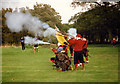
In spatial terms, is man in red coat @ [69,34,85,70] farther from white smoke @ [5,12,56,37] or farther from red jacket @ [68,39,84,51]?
white smoke @ [5,12,56,37]

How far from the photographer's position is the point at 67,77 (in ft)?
33.2

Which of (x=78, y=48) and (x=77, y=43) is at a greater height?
(x=77, y=43)

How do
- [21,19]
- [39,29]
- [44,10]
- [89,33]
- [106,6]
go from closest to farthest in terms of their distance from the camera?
[39,29] → [21,19] → [44,10] → [106,6] → [89,33]

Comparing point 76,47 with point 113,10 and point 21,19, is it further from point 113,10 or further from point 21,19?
point 113,10

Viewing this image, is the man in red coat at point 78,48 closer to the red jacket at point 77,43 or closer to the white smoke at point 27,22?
the red jacket at point 77,43

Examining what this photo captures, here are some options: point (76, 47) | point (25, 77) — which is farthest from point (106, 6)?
point (25, 77)

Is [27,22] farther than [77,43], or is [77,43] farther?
[27,22]

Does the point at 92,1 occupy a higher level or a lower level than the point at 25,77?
higher

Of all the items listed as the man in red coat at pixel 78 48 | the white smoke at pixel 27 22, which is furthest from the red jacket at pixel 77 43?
the white smoke at pixel 27 22

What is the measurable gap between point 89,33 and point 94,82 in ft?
207

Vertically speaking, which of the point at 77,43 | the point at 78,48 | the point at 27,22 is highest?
the point at 27,22

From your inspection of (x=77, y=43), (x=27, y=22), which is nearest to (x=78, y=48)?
(x=77, y=43)

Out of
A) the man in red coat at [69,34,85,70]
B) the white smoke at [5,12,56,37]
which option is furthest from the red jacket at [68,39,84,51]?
the white smoke at [5,12,56,37]

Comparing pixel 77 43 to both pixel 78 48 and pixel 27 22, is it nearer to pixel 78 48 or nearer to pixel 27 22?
pixel 78 48
